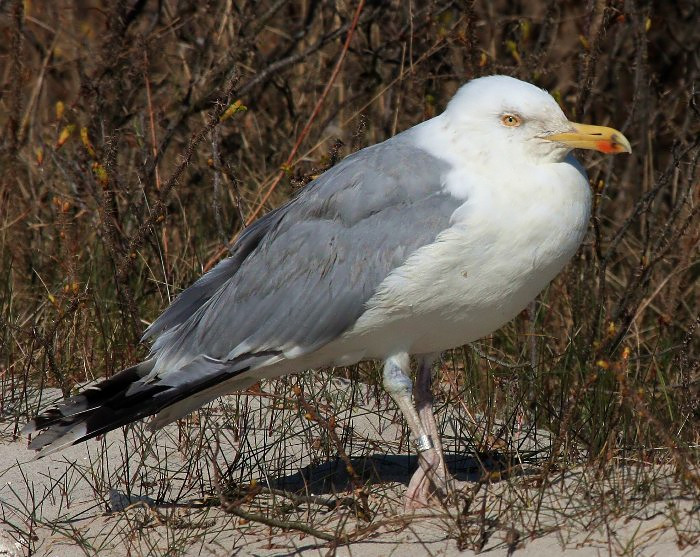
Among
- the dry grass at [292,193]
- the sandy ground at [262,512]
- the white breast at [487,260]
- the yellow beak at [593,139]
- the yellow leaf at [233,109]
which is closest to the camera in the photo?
the sandy ground at [262,512]

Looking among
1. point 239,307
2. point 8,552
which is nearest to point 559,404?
point 239,307

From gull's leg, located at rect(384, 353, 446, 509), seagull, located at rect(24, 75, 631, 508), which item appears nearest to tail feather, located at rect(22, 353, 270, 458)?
seagull, located at rect(24, 75, 631, 508)

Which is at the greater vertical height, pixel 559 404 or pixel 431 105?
pixel 431 105

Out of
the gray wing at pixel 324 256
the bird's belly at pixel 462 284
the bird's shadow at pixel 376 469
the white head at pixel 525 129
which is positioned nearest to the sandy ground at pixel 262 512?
the bird's shadow at pixel 376 469

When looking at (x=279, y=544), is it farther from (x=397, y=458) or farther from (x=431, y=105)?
(x=431, y=105)

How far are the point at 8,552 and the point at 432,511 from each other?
140 centimetres

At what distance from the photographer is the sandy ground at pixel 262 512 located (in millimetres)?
3518

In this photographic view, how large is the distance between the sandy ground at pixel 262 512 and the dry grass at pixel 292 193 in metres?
0.03

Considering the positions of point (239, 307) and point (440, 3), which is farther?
point (440, 3)

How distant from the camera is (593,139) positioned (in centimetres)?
393

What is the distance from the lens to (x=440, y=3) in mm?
6824

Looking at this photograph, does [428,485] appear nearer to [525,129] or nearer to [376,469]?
[376,469]

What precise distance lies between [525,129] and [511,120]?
6 cm

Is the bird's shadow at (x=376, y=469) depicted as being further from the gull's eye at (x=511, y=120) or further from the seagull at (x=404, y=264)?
the gull's eye at (x=511, y=120)
